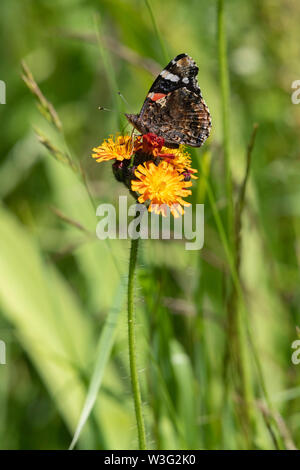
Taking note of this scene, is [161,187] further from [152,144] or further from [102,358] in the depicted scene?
[102,358]

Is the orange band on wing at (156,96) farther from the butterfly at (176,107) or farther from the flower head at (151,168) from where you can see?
the flower head at (151,168)

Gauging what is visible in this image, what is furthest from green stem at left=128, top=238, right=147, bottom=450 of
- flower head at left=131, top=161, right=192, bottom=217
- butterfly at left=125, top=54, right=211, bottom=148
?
butterfly at left=125, top=54, right=211, bottom=148

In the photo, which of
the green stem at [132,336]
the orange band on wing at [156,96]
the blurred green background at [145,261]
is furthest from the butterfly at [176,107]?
the green stem at [132,336]

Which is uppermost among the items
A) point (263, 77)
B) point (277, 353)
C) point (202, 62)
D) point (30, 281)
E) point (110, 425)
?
point (263, 77)

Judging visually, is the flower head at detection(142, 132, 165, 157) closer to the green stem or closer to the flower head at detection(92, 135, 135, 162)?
the flower head at detection(92, 135, 135, 162)

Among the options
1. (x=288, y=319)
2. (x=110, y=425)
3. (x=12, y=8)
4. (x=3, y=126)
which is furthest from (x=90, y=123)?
(x=110, y=425)

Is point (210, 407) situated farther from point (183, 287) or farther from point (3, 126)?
point (3, 126)

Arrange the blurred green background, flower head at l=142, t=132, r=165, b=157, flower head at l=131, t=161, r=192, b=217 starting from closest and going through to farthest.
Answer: flower head at l=131, t=161, r=192, b=217 → flower head at l=142, t=132, r=165, b=157 → the blurred green background
